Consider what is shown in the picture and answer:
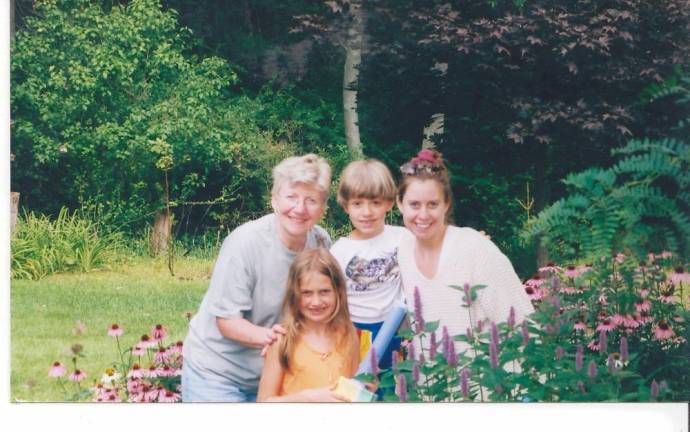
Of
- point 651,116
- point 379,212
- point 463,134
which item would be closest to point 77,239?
point 379,212

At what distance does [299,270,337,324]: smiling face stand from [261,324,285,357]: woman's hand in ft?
0.40

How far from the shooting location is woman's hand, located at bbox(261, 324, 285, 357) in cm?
442

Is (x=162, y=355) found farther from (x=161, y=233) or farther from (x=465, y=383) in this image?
(x=465, y=383)

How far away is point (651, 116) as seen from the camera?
4.92m

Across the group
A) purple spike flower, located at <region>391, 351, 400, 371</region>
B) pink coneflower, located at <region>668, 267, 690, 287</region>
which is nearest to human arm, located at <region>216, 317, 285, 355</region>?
purple spike flower, located at <region>391, 351, 400, 371</region>

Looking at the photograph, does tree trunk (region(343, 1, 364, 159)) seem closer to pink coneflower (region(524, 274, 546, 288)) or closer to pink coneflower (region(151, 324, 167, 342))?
pink coneflower (region(524, 274, 546, 288))

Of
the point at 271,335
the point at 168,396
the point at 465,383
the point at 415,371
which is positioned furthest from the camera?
the point at 168,396

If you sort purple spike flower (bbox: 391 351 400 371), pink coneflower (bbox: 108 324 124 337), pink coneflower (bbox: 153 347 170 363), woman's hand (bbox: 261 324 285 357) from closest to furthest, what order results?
1. purple spike flower (bbox: 391 351 400 371)
2. woman's hand (bbox: 261 324 285 357)
3. pink coneflower (bbox: 153 347 170 363)
4. pink coneflower (bbox: 108 324 124 337)

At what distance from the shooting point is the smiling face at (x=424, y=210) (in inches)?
184

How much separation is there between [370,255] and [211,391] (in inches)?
39.0

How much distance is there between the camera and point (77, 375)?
479 centimetres

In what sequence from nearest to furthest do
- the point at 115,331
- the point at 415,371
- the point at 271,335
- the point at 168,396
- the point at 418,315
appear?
the point at 415,371, the point at 418,315, the point at 271,335, the point at 168,396, the point at 115,331

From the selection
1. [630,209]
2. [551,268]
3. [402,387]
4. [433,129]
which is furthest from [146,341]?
[630,209]
